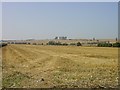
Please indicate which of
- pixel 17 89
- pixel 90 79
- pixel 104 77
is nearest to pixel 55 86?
pixel 17 89

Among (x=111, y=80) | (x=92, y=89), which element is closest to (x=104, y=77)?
(x=111, y=80)

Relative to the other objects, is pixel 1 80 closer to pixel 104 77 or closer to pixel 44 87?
pixel 44 87

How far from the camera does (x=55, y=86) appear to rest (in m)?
13.4

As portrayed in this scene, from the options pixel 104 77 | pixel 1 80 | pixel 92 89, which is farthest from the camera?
pixel 104 77

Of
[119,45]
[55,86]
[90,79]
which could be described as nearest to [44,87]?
[55,86]

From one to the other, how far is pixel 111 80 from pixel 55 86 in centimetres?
359

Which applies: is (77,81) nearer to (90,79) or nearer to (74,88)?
(90,79)

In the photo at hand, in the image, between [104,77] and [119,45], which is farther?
[119,45]

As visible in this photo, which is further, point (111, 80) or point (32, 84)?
point (111, 80)

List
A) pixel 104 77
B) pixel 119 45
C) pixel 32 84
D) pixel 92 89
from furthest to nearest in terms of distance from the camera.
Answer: pixel 119 45, pixel 104 77, pixel 32 84, pixel 92 89

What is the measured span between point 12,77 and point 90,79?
438 centimetres

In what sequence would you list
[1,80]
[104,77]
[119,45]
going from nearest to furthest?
1. [1,80]
2. [104,77]
3. [119,45]

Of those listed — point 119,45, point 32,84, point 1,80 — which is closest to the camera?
point 32,84

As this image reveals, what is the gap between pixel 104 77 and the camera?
16.4 metres
